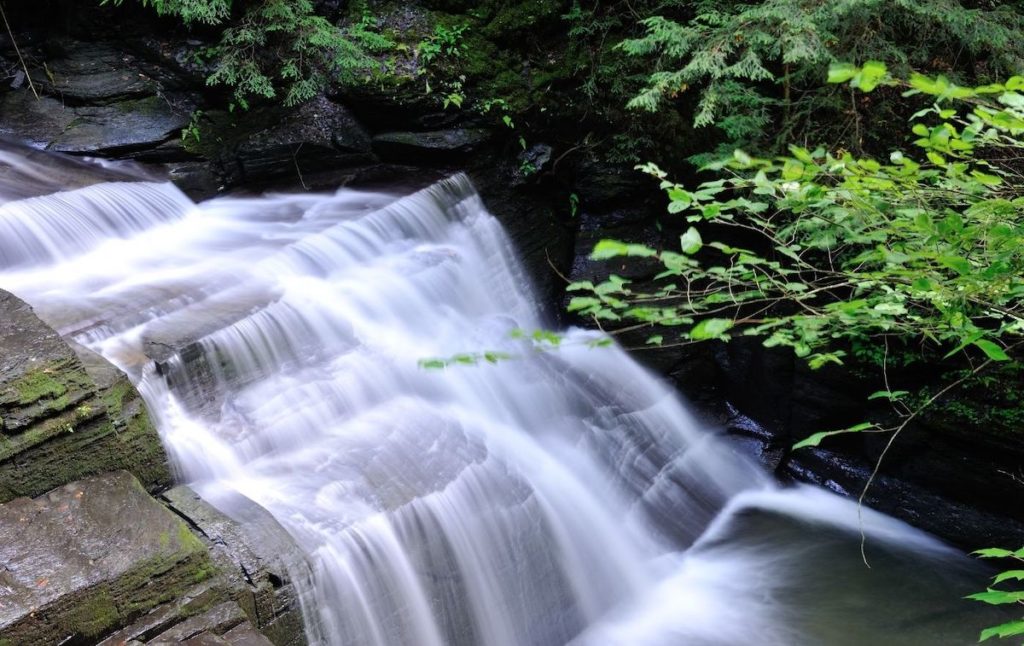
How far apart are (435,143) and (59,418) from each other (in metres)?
4.80

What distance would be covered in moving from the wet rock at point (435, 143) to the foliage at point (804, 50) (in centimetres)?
Result: 186

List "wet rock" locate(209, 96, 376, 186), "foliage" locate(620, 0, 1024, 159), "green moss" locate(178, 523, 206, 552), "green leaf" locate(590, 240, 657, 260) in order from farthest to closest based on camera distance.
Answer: "wet rock" locate(209, 96, 376, 186) → "foliage" locate(620, 0, 1024, 159) → "green moss" locate(178, 523, 206, 552) → "green leaf" locate(590, 240, 657, 260)

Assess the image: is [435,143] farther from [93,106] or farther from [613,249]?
[613,249]

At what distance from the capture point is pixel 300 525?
391cm

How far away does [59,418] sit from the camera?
140 inches

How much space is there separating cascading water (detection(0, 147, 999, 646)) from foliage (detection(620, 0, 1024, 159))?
2439mm

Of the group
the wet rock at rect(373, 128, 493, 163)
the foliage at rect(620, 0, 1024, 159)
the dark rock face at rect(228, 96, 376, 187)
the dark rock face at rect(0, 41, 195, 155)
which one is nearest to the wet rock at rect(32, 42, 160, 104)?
the dark rock face at rect(0, 41, 195, 155)

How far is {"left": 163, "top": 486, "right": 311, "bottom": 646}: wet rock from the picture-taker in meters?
3.42

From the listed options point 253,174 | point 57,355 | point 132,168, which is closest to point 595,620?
point 57,355

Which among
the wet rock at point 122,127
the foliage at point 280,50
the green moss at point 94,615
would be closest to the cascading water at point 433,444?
the wet rock at point 122,127

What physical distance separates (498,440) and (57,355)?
2856 mm

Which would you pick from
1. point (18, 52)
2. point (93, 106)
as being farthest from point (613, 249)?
point (18, 52)

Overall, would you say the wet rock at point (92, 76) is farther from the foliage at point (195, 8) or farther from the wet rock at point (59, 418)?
the wet rock at point (59, 418)

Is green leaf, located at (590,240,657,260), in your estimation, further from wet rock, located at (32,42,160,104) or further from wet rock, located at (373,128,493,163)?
wet rock, located at (32,42,160,104)
